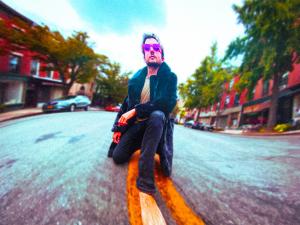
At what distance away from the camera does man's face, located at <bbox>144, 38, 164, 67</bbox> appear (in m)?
1.89

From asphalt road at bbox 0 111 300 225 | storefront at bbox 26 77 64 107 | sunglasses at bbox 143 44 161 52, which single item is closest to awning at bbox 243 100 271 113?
asphalt road at bbox 0 111 300 225

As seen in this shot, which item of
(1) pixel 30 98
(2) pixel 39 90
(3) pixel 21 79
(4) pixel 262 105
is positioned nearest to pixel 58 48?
(3) pixel 21 79

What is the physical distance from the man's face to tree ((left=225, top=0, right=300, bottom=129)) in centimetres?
1340

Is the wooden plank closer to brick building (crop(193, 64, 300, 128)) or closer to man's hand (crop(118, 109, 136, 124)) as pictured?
man's hand (crop(118, 109, 136, 124))

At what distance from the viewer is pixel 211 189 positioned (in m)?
1.50

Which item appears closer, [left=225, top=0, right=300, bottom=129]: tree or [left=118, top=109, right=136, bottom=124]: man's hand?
[left=118, top=109, right=136, bottom=124]: man's hand

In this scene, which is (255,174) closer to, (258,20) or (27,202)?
(27,202)

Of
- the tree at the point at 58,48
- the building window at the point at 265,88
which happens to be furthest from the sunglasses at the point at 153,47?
the building window at the point at 265,88

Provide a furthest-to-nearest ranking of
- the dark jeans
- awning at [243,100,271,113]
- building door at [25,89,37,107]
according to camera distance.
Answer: building door at [25,89,37,107]
awning at [243,100,271,113]
the dark jeans

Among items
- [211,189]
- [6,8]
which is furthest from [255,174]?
[6,8]

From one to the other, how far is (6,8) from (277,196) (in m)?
22.4

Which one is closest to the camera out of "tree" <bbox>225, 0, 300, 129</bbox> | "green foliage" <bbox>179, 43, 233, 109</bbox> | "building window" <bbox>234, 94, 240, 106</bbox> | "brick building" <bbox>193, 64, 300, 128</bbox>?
"tree" <bbox>225, 0, 300, 129</bbox>

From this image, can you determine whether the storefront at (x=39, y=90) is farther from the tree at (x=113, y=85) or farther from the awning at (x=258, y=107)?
the awning at (x=258, y=107)

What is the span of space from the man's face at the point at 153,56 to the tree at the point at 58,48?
56.7 feet
